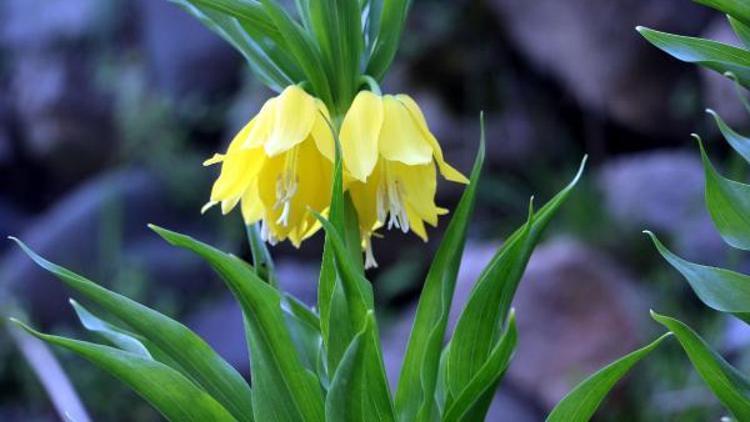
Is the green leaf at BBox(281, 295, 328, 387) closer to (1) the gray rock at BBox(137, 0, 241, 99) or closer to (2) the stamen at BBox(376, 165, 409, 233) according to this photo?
(2) the stamen at BBox(376, 165, 409, 233)

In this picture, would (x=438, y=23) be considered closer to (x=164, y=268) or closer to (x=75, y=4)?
(x=164, y=268)

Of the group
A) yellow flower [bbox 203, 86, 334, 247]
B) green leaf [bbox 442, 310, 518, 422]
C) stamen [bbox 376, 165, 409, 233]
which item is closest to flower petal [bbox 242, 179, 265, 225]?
yellow flower [bbox 203, 86, 334, 247]

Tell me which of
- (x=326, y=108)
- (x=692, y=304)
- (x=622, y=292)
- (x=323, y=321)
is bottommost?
(x=692, y=304)

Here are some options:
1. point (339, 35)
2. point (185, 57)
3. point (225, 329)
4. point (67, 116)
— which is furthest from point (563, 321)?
point (67, 116)

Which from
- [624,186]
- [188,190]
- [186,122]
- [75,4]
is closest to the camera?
[624,186]

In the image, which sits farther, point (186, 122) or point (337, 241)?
point (186, 122)

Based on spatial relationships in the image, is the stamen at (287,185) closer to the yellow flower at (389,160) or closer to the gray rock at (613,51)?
the yellow flower at (389,160)

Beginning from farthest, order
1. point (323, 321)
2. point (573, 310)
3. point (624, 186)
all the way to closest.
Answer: point (624, 186), point (573, 310), point (323, 321)

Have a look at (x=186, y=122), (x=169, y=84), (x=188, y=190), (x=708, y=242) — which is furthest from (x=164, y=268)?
(x=708, y=242)

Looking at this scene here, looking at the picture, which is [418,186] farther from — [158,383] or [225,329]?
[225,329]
